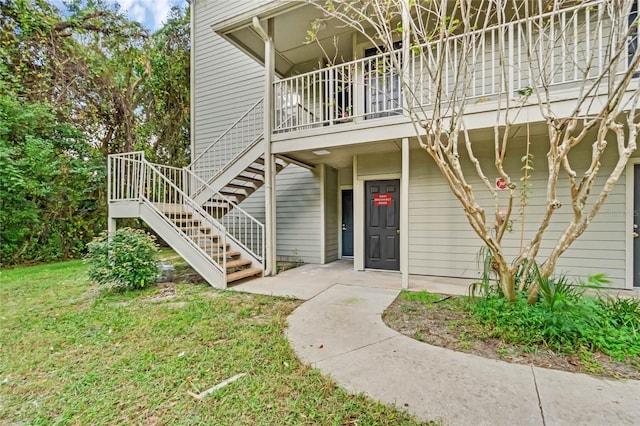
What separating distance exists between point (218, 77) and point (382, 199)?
22.0 feet

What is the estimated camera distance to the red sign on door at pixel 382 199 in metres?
6.26

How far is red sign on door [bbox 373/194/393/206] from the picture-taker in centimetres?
626

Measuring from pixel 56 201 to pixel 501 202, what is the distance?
11.3 m

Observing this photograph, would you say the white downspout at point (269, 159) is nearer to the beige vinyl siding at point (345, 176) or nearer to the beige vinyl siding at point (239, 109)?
the beige vinyl siding at point (239, 109)

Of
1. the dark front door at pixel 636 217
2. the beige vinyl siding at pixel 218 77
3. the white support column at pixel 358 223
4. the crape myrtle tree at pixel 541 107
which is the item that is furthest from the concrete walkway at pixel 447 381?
the beige vinyl siding at pixel 218 77

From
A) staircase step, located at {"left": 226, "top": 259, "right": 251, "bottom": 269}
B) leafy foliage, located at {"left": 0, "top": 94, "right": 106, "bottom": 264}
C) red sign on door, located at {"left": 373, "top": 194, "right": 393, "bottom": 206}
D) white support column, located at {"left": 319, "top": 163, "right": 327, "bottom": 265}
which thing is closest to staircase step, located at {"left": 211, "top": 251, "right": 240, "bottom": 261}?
staircase step, located at {"left": 226, "top": 259, "right": 251, "bottom": 269}

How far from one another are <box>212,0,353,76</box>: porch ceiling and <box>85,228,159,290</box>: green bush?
175 inches

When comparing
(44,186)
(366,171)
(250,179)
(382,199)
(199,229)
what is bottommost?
(199,229)

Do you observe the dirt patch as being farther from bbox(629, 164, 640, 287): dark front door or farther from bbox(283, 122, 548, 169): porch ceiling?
bbox(629, 164, 640, 287): dark front door

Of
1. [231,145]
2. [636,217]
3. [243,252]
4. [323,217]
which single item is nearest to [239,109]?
[231,145]

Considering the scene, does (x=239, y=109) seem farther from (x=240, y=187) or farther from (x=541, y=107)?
(x=541, y=107)

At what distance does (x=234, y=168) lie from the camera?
633cm

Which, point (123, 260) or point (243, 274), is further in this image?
point (243, 274)

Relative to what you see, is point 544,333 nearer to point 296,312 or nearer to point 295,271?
point 296,312
